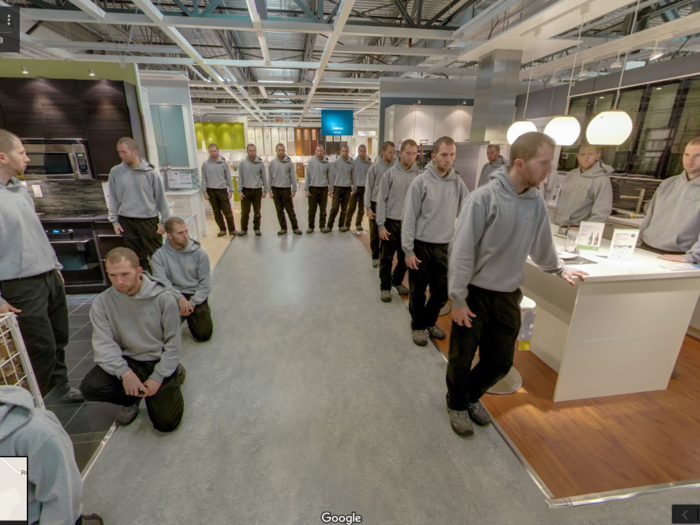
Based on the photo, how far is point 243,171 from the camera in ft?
21.9

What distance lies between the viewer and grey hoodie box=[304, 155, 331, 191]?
6.81 meters

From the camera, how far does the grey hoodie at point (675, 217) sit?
290 cm

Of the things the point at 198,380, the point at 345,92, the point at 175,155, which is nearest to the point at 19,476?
the point at 198,380

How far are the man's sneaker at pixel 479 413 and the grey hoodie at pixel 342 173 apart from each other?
5.37 meters

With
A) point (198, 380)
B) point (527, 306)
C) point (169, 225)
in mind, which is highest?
point (169, 225)

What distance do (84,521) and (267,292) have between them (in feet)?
9.81

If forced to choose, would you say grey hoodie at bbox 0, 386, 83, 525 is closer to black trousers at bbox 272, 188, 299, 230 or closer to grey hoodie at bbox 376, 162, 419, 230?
grey hoodie at bbox 376, 162, 419, 230

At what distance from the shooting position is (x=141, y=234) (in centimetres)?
399

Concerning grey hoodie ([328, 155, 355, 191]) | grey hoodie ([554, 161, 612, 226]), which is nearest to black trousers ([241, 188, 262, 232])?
grey hoodie ([328, 155, 355, 191])

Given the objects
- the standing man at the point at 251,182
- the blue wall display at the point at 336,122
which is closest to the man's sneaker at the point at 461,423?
the standing man at the point at 251,182

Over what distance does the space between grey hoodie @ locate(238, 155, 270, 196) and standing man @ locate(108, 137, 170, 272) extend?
9.36 ft

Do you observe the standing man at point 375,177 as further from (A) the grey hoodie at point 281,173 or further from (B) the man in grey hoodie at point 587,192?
(B) the man in grey hoodie at point 587,192

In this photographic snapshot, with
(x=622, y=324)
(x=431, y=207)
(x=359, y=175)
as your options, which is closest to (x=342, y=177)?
(x=359, y=175)

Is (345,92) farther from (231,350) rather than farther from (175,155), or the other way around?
Result: (231,350)
